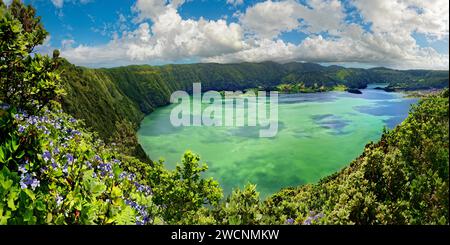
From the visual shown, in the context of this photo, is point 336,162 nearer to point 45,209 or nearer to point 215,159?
point 215,159

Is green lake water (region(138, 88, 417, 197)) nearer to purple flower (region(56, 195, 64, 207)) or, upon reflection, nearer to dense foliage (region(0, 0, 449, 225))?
dense foliage (region(0, 0, 449, 225))

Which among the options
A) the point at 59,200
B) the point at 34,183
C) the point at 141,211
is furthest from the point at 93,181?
the point at 141,211

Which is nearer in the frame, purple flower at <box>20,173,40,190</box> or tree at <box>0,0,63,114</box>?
purple flower at <box>20,173,40,190</box>

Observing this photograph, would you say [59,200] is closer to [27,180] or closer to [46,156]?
[27,180]

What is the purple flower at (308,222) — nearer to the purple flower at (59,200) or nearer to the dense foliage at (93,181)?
the dense foliage at (93,181)

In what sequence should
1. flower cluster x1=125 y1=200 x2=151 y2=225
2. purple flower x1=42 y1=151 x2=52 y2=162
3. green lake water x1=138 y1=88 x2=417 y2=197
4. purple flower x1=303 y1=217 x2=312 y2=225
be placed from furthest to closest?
green lake water x1=138 y1=88 x2=417 y2=197 → flower cluster x1=125 y1=200 x2=151 y2=225 → purple flower x1=42 y1=151 x2=52 y2=162 → purple flower x1=303 y1=217 x2=312 y2=225

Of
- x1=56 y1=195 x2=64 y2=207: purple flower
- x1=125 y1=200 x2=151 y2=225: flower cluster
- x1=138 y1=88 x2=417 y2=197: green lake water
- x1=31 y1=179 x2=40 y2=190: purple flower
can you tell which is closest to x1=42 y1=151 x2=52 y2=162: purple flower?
x1=31 y1=179 x2=40 y2=190: purple flower
